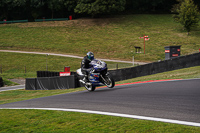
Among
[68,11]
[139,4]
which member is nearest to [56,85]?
[68,11]

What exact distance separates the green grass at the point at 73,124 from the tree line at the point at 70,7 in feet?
207

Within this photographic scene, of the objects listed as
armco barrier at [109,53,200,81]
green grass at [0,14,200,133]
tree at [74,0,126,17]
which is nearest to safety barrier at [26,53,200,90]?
armco barrier at [109,53,200,81]

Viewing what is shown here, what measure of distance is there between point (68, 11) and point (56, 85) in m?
62.1

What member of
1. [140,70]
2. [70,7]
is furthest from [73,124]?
[70,7]

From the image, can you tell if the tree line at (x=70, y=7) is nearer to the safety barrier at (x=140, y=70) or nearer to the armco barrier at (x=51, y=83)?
the armco barrier at (x=51, y=83)

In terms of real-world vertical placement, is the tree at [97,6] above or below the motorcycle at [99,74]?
above

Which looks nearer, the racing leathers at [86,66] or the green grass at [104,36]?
the racing leathers at [86,66]

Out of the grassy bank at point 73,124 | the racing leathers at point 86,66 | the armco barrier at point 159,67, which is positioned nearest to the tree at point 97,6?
the armco barrier at point 159,67

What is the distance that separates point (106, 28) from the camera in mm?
68562

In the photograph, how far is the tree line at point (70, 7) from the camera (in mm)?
69750

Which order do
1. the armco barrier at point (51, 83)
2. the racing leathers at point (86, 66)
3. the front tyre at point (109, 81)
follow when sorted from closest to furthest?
the front tyre at point (109, 81) → the racing leathers at point (86, 66) → the armco barrier at point (51, 83)

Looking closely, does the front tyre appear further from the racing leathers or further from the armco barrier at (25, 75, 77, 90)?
the armco barrier at (25, 75, 77, 90)

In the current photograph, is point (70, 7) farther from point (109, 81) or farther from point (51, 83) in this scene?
point (109, 81)

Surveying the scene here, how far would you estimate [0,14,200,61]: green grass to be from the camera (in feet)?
171
